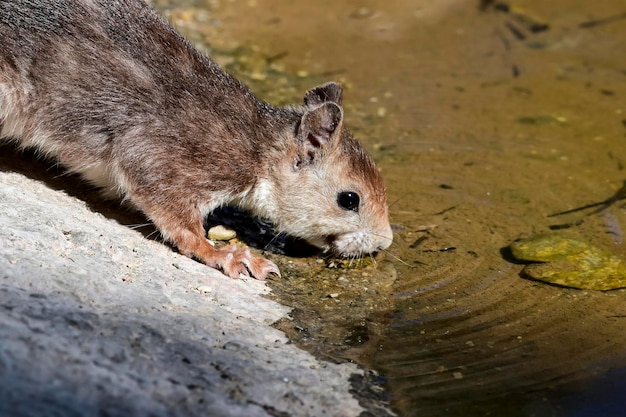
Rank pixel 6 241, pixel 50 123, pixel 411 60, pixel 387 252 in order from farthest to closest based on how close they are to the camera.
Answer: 1. pixel 411 60
2. pixel 387 252
3. pixel 50 123
4. pixel 6 241

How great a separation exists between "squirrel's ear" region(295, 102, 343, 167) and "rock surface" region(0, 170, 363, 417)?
1021mm

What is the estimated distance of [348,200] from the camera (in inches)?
239

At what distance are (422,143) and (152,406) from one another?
16.0ft

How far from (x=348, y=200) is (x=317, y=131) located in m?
0.52

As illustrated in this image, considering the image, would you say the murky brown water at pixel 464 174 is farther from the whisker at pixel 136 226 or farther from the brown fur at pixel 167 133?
the whisker at pixel 136 226

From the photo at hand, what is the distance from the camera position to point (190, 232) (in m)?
5.87

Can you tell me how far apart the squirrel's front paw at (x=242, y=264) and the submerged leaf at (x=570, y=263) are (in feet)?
5.84

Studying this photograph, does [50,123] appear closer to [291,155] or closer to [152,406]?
[291,155]

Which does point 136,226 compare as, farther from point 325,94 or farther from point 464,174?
point 464,174

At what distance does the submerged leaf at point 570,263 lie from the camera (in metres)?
5.85

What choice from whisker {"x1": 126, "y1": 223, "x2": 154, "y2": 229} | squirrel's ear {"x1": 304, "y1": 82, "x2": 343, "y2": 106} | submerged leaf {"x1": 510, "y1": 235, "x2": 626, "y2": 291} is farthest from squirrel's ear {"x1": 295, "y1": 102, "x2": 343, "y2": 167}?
submerged leaf {"x1": 510, "y1": 235, "x2": 626, "y2": 291}

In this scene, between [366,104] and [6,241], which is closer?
[6,241]

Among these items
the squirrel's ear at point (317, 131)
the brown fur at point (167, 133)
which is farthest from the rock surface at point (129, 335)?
the squirrel's ear at point (317, 131)

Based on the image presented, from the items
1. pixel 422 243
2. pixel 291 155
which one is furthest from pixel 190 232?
pixel 422 243
